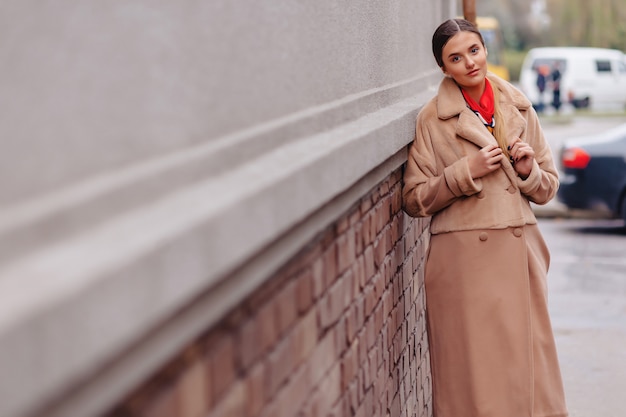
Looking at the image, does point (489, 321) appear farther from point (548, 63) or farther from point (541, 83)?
point (548, 63)

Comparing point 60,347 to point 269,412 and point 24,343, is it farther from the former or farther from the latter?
point 269,412

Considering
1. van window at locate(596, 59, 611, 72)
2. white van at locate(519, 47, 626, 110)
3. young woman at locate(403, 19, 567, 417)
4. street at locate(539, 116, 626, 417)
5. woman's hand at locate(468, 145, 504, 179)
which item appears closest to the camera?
woman's hand at locate(468, 145, 504, 179)

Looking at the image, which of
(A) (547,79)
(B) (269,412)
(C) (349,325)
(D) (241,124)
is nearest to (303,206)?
(D) (241,124)

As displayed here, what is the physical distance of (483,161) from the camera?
13.5ft

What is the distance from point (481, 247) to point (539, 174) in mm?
356

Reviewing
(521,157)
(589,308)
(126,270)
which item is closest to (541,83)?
(589,308)

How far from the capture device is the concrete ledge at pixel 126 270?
1183 millimetres

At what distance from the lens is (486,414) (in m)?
4.26

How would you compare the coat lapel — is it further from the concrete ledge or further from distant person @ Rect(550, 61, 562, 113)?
distant person @ Rect(550, 61, 562, 113)

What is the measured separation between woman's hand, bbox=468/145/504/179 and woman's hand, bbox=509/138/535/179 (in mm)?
97

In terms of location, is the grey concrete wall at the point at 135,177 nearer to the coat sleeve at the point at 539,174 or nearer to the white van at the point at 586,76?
the coat sleeve at the point at 539,174

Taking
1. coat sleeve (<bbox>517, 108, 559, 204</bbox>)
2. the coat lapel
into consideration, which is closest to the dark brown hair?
the coat lapel

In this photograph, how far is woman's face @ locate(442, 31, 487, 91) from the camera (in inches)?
162

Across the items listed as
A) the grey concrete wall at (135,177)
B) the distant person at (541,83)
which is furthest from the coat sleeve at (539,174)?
the distant person at (541,83)
